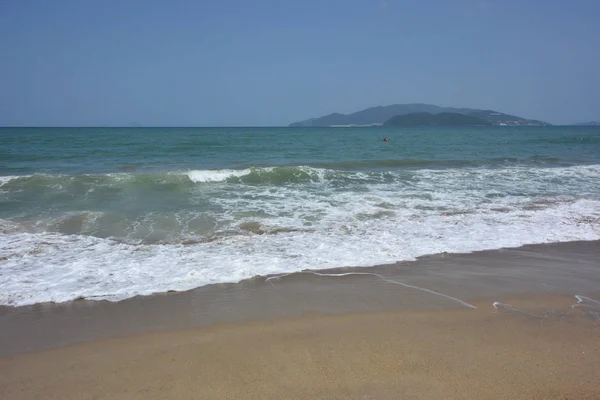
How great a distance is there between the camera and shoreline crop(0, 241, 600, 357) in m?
4.18

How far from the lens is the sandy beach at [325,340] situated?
10.3ft

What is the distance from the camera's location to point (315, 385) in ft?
10.2

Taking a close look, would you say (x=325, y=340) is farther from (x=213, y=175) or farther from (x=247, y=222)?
(x=213, y=175)

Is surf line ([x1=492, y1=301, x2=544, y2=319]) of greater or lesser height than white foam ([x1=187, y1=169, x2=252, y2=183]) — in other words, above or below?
below

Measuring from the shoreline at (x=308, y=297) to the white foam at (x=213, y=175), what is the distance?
405 inches

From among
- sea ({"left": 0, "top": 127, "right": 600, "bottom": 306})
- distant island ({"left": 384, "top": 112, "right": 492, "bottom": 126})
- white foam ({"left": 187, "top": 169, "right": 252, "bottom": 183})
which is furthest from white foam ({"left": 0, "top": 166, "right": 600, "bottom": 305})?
distant island ({"left": 384, "top": 112, "right": 492, "bottom": 126})

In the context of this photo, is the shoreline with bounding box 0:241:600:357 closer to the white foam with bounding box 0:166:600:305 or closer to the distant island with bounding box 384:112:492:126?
the white foam with bounding box 0:166:600:305

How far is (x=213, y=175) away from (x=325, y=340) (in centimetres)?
1270

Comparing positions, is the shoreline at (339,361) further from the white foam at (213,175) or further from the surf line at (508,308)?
the white foam at (213,175)

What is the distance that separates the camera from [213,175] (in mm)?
15734

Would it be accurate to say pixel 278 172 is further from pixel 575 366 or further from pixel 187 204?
pixel 575 366

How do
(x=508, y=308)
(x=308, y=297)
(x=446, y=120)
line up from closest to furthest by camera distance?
1. (x=508, y=308)
2. (x=308, y=297)
3. (x=446, y=120)

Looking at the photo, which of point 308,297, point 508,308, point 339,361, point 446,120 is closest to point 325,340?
point 339,361

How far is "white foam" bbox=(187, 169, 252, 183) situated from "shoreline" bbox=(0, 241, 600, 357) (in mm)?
10289
